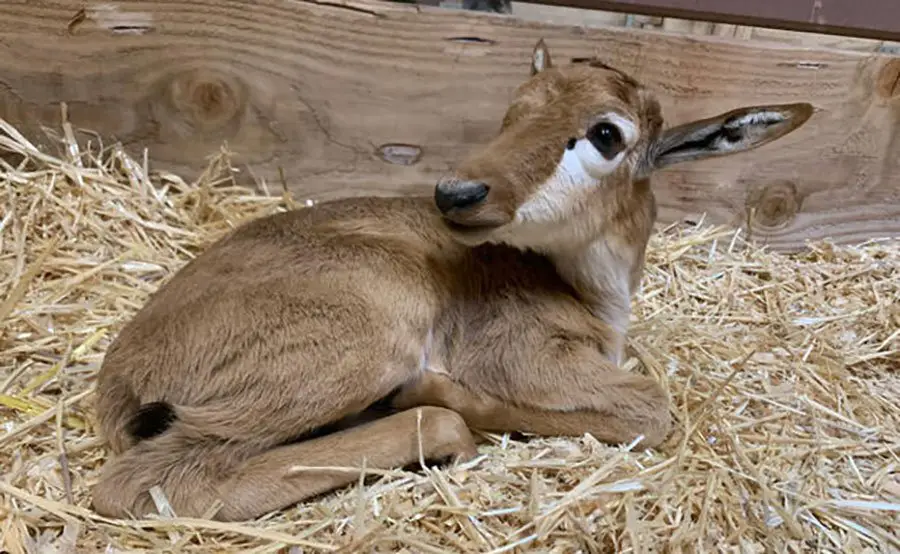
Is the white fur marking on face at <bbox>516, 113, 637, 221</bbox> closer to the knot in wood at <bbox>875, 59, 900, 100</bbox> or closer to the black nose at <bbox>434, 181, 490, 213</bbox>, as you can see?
the black nose at <bbox>434, 181, 490, 213</bbox>

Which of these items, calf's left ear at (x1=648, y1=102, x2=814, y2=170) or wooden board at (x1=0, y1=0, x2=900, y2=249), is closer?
calf's left ear at (x1=648, y1=102, x2=814, y2=170)

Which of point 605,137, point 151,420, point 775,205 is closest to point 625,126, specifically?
point 605,137

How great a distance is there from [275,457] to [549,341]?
2.84ft

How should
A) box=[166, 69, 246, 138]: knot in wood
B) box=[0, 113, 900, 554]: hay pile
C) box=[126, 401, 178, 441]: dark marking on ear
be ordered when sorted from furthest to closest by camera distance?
1. box=[166, 69, 246, 138]: knot in wood
2. box=[126, 401, 178, 441]: dark marking on ear
3. box=[0, 113, 900, 554]: hay pile

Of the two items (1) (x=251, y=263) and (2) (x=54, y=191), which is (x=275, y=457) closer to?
(1) (x=251, y=263)

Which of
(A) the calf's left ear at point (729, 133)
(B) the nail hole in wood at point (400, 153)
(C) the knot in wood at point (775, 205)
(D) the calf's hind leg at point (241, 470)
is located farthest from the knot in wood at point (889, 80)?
(D) the calf's hind leg at point (241, 470)

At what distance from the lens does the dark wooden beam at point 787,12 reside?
3.30 metres

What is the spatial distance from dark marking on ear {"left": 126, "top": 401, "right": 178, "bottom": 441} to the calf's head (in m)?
0.87

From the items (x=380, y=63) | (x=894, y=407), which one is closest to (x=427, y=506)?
(x=894, y=407)

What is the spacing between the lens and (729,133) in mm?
2252

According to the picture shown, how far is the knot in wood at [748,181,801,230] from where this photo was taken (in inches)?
151

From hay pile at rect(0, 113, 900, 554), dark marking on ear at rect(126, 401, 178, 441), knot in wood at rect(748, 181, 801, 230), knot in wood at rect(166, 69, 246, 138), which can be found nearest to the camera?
hay pile at rect(0, 113, 900, 554)

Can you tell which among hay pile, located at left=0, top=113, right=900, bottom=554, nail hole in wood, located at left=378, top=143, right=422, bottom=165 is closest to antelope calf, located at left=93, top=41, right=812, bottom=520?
hay pile, located at left=0, top=113, right=900, bottom=554

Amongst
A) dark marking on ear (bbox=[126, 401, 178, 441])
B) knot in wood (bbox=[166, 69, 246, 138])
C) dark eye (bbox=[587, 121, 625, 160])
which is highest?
dark eye (bbox=[587, 121, 625, 160])
